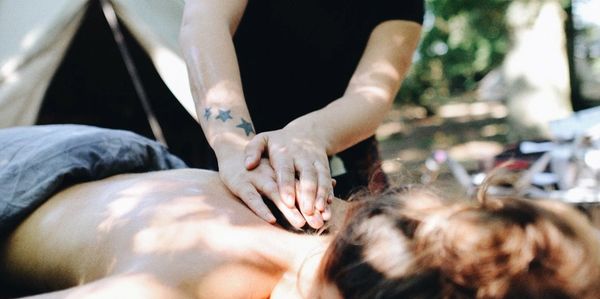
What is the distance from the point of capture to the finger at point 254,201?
1192 millimetres

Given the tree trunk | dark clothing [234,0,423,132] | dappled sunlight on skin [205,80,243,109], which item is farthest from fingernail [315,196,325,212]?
the tree trunk

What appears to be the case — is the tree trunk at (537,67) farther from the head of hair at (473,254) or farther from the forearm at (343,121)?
the head of hair at (473,254)

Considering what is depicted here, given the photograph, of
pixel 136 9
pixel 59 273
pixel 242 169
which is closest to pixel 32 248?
pixel 59 273

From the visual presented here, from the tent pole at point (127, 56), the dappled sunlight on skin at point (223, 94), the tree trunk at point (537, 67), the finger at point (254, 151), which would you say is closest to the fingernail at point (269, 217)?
the finger at point (254, 151)

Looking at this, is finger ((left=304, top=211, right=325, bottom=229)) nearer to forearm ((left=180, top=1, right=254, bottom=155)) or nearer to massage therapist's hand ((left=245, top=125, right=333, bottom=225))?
massage therapist's hand ((left=245, top=125, right=333, bottom=225))

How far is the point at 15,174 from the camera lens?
4.50ft

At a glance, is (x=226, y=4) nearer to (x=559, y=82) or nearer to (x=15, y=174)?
Answer: (x=15, y=174)

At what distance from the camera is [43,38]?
254 centimetres

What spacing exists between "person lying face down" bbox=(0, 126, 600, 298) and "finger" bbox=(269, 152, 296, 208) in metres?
0.08

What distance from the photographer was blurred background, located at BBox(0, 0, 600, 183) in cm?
249

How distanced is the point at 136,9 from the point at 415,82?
9.82 m

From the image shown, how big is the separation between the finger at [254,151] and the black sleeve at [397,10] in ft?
2.16

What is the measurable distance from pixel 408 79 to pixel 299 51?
32.6 feet

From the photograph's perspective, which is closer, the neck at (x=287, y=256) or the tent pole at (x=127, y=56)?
the neck at (x=287, y=256)
